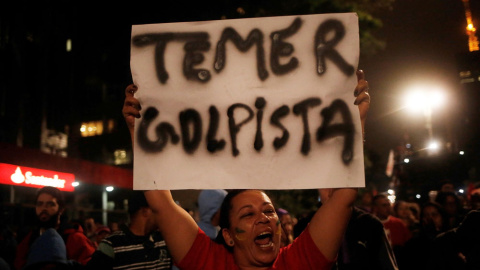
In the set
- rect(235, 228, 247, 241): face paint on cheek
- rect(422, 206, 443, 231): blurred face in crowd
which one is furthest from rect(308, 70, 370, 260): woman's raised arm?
rect(422, 206, 443, 231): blurred face in crowd

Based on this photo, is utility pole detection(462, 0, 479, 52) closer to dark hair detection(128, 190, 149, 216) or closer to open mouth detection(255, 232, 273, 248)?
dark hair detection(128, 190, 149, 216)

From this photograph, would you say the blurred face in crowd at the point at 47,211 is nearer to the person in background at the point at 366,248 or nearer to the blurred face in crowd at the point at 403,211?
the person in background at the point at 366,248

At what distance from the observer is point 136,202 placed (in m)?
4.17

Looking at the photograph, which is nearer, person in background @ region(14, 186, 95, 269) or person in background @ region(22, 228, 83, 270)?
person in background @ region(22, 228, 83, 270)

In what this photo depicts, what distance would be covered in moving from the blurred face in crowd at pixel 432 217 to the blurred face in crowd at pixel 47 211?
434cm

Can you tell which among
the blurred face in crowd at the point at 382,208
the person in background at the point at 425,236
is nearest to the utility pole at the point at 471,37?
the person in background at the point at 425,236

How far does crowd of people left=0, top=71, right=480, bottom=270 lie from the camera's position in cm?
243

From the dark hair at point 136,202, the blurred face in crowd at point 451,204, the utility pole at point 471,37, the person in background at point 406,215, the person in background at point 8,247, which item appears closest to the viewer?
the dark hair at point 136,202

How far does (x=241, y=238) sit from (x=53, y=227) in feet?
8.47

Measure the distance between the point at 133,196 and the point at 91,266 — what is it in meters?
0.82

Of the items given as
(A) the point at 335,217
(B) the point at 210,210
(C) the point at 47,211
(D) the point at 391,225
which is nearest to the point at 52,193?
(C) the point at 47,211

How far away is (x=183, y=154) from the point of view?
253cm

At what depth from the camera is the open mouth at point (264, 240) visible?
246cm

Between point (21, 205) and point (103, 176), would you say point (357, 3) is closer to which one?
point (103, 176)
